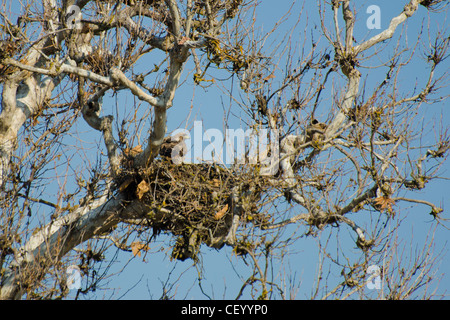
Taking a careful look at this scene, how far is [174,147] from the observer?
8992 millimetres

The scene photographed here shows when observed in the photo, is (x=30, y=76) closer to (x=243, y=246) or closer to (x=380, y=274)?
(x=243, y=246)

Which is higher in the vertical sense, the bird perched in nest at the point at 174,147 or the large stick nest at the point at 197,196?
the bird perched in nest at the point at 174,147

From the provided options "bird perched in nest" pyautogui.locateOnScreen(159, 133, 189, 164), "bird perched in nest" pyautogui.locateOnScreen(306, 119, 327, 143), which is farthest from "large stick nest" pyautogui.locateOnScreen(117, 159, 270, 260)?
"bird perched in nest" pyautogui.locateOnScreen(306, 119, 327, 143)

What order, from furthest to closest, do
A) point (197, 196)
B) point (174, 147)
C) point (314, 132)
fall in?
point (174, 147), point (314, 132), point (197, 196)

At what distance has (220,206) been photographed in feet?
27.9

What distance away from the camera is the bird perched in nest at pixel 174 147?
8.95 m

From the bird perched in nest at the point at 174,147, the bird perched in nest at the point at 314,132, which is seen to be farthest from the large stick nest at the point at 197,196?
the bird perched in nest at the point at 314,132

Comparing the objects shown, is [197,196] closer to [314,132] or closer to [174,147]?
[174,147]

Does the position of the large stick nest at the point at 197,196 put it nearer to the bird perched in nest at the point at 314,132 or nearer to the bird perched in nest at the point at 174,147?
the bird perched in nest at the point at 174,147

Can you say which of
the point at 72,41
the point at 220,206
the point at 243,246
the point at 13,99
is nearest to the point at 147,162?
the point at 220,206

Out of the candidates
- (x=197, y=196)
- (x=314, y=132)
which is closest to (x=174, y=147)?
(x=197, y=196)

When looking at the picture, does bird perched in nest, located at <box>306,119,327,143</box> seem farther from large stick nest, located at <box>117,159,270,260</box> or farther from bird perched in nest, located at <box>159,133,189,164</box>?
bird perched in nest, located at <box>159,133,189,164</box>

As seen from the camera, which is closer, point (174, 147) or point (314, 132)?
point (314, 132)
